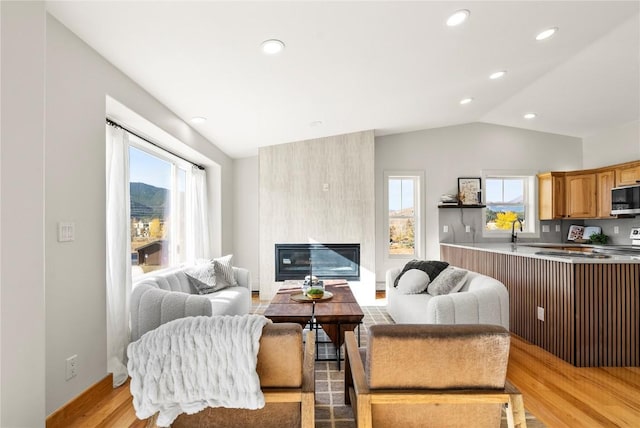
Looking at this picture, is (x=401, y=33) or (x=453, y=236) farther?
(x=453, y=236)

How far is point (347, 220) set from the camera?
5.07 meters

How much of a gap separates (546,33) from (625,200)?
123 inches

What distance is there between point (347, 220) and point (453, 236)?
1.99m

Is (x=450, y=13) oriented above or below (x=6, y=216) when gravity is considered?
above

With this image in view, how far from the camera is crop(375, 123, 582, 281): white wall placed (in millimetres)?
5570

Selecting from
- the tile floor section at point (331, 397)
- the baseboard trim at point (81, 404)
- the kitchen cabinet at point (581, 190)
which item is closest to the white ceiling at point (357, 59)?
the kitchen cabinet at point (581, 190)

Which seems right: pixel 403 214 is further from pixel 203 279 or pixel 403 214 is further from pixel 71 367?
pixel 71 367

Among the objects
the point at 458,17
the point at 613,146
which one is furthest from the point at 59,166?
the point at 613,146

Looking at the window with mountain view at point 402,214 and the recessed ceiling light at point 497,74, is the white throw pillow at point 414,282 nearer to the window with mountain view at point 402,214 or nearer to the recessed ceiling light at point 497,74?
the window with mountain view at point 402,214

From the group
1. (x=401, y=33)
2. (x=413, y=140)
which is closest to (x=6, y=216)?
(x=401, y=33)

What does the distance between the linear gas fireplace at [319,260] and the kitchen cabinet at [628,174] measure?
3896 mm

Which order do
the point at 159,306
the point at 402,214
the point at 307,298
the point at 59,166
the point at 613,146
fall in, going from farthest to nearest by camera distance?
the point at 402,214
the point at 613,146
the point at 307,298
the point at 159,306
the point at 59,166

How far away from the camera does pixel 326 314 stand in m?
2.66

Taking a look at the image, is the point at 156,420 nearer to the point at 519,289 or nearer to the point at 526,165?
the point at 519,289
